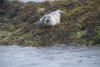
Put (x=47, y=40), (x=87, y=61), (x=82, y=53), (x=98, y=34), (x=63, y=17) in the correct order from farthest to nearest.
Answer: (x=63, y=17), (x=47, y=40), (x=98, y=34), (x=82, y=53), (x=87, y=61)

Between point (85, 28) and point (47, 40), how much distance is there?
2.44 m

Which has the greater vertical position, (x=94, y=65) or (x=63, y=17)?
(x=63, y=17)

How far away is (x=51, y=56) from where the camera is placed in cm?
1226

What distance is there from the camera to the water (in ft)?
35.1

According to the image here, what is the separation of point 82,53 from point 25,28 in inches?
276

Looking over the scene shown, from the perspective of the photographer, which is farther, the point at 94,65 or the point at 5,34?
the point at 5,34

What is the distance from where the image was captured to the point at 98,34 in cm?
1441

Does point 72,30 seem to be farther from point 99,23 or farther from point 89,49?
point 89,49

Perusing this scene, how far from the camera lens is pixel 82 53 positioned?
485 inches

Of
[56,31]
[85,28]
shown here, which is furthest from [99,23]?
[56,31]

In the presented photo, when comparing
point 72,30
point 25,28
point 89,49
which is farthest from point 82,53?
point 25,28

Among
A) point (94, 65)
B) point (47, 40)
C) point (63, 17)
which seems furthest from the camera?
point (63, 17)

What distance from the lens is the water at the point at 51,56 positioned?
10703mm

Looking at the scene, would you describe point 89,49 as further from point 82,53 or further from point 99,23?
point 99,23
